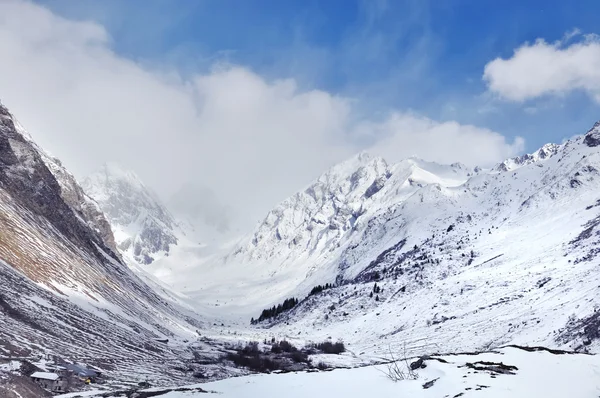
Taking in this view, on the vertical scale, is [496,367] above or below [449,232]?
below

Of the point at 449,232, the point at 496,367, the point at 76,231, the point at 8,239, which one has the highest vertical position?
the point at 449,232

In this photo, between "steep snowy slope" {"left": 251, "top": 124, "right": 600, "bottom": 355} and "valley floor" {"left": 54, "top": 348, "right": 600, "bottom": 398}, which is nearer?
"valley floor" {"left": 54, "top": 348, "right": 600, "bottom": 398}

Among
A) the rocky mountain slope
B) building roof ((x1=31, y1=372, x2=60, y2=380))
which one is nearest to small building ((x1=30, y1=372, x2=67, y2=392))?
building roof ((x1=31, y1=372, x2=60, y2=380))

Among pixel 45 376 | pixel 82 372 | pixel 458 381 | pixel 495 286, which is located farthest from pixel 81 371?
pixel 495 286

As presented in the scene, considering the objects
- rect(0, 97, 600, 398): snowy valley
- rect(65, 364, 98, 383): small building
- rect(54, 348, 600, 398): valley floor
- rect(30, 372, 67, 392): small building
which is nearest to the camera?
rect(54, 348, 600, 398): valley floor

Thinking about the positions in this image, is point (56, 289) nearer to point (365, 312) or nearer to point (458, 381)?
point (458, 381)

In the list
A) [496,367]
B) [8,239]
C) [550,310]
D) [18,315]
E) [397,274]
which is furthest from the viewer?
[397,274]

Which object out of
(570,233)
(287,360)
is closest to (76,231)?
(287,360)

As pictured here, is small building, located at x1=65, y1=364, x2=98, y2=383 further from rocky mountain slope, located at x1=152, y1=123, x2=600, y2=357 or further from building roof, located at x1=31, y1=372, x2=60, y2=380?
rocky mountain slope, located at x1=152, y1=123, x2=600, y2=357

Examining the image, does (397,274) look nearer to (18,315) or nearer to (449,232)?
(449,232)
